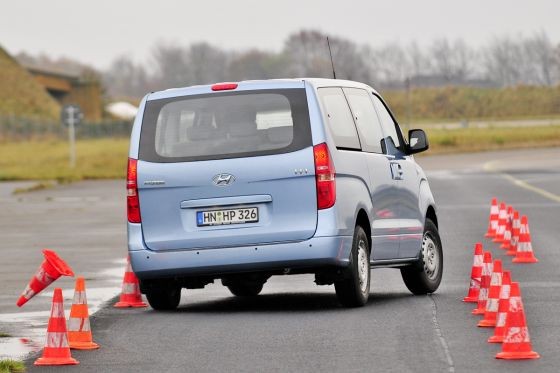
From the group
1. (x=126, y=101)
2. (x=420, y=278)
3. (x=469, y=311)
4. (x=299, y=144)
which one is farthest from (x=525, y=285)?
(x=126, y=101)

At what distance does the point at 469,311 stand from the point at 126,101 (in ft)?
507

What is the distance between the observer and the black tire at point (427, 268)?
559 inches

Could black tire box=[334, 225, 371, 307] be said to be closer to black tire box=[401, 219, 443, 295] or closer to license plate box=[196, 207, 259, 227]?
license plate box=[196, 207, 259, 227]

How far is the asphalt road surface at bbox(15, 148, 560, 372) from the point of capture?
9625 mm

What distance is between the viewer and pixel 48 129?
108188mm

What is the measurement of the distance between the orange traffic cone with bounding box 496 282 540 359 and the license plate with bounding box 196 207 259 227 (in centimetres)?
338

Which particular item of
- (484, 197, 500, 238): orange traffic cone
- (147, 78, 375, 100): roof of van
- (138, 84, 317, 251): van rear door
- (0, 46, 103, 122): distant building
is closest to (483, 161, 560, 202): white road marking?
(484, 197, 500, 238): orange traffic cone

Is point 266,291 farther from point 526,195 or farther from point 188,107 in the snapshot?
point 526,195

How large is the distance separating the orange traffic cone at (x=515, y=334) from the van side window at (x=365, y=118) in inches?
159

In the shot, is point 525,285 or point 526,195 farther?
point 526,195

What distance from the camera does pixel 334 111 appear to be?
42.5 feet

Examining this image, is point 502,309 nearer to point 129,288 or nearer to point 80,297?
point 80,297

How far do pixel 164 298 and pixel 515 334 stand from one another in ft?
14.6

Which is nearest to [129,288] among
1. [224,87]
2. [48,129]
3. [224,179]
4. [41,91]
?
[224,179]
